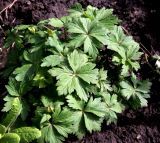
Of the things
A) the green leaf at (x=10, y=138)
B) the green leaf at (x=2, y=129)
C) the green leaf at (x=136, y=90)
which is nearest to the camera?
the green leaf at (x=10, y=138)

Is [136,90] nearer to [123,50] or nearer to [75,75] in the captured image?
[123,50]

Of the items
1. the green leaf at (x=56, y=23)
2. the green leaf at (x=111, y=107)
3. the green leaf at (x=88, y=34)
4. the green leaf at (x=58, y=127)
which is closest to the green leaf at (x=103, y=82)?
the green leaf at (x=111, y=107)

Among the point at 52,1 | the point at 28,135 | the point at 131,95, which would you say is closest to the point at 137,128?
the point at 131,95

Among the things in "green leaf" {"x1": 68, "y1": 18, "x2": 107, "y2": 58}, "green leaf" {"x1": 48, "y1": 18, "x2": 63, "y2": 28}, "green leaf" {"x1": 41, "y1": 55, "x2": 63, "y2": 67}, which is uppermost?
"green leaf" {"x1": 48, "y1": 18, "x2": 63, "y2": 28}

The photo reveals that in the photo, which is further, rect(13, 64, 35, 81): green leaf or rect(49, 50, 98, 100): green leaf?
rect(13, 64, 35, 81): green leaf

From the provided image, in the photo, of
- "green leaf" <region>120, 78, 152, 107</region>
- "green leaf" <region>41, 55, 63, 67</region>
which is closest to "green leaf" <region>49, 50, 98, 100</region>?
"green leaf" <region>41, 55, 63, 67</region>

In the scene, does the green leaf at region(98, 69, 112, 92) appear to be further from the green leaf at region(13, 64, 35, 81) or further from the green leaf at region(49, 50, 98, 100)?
the green leaf at region(13, 64, 35, 81)

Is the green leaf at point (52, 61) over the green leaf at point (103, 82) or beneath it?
over

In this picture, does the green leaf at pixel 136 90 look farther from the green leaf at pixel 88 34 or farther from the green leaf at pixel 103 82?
the green leaf at pixel 88 34
